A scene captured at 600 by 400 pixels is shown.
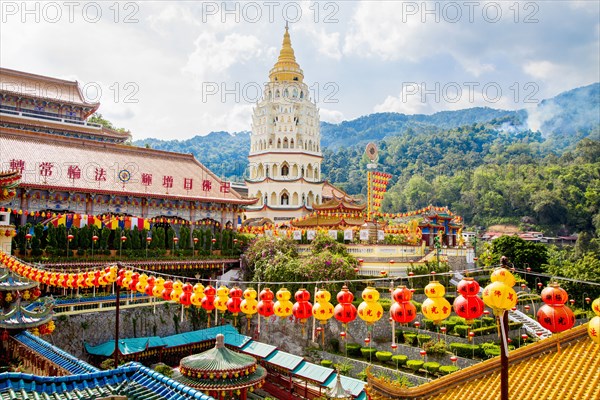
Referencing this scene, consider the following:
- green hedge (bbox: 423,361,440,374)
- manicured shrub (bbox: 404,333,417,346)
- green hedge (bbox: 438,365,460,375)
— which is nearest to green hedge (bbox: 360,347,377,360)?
manicured shrub (bbox: 404,333,417,346)

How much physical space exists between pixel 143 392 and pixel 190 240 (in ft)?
69.3

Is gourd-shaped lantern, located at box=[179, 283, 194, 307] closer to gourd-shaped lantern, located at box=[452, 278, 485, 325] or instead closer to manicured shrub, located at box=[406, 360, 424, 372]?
gourd-shaped lantern, located at box=[452, 278, 485, 325]

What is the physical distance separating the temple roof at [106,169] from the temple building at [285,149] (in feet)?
27.6

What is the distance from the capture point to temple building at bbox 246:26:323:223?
4216 cm

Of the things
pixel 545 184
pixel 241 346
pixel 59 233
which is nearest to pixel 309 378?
pixel 241 346

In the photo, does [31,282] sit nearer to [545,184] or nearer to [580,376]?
[580,376]

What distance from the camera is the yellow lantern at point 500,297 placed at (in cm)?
698

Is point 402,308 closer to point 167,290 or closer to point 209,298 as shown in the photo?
point 209,298

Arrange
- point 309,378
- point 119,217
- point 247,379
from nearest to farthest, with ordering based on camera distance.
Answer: point 247,379 → point 309,378 → point 119,217

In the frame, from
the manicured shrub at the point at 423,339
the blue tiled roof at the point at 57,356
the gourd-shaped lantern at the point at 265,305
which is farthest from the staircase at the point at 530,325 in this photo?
the blue tiled roof at the point at 57,356

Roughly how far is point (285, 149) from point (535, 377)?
3420 centimetres

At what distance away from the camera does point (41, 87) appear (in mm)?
39125

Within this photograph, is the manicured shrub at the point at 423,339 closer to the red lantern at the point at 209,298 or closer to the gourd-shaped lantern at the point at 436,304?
the red lantern at the point at 209,298

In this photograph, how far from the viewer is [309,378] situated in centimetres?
1941
